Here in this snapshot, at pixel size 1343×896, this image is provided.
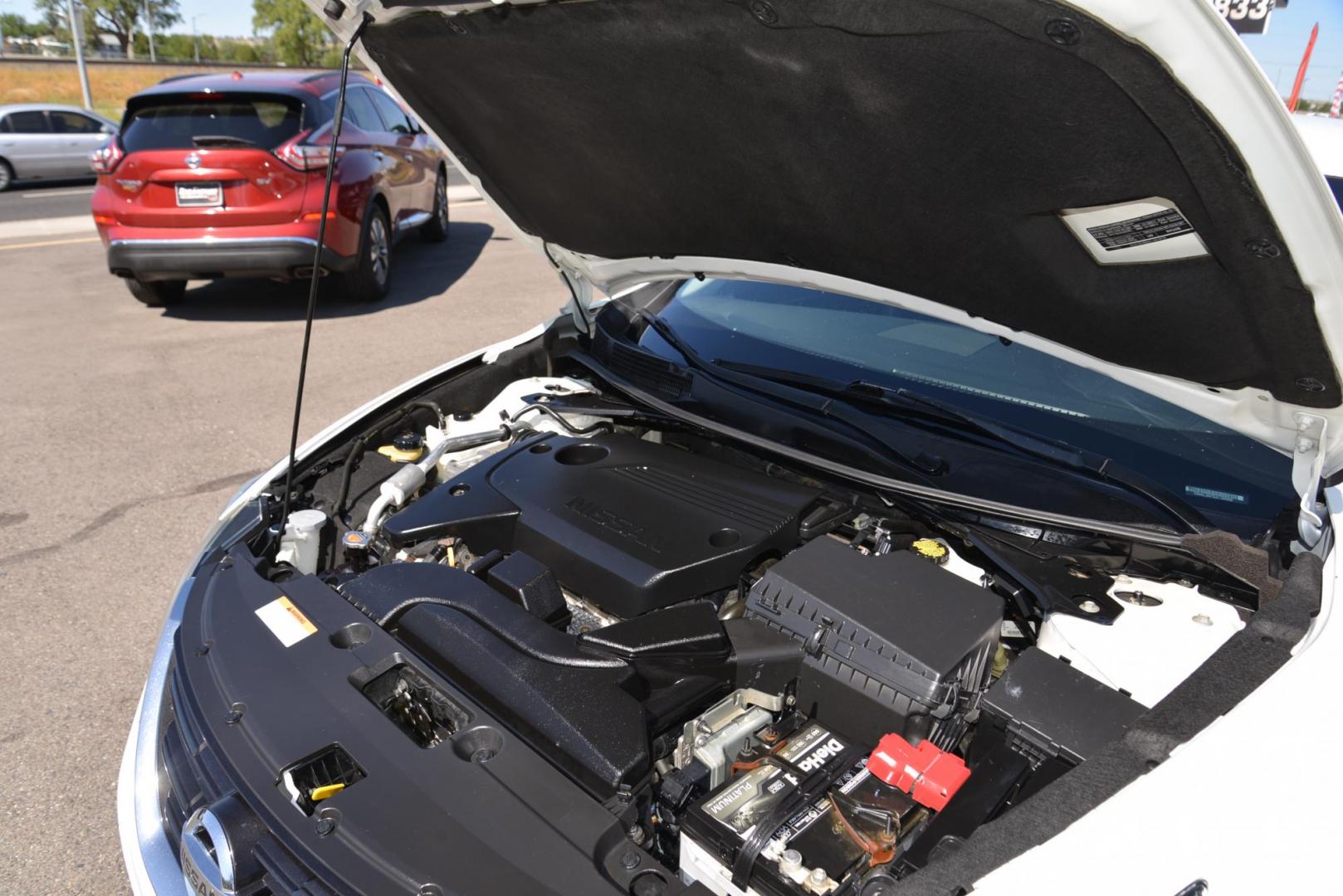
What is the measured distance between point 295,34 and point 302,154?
38.8m

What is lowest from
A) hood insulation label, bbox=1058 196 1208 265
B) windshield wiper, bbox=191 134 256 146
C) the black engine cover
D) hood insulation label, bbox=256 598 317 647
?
windshield wiper, bbox=191 134 256 146

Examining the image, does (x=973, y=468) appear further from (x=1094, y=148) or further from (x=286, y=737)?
(x=286, y=737)

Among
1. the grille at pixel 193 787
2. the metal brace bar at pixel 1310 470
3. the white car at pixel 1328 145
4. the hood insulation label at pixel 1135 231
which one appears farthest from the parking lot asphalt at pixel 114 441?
the white car at pixel 1328 145

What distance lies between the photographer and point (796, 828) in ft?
4.44

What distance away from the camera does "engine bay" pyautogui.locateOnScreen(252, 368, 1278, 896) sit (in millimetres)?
1407

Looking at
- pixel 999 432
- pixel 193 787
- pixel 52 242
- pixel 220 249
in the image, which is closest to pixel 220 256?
pixel 220 249

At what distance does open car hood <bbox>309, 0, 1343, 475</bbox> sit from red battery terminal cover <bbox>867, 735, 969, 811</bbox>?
0.84 meters

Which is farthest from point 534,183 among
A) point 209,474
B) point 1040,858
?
point 209,474

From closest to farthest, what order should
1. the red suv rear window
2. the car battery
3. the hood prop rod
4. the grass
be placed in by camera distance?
the car battery
the hood prop rod
the red suv rear window
the grass

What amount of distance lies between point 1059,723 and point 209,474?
4.14 metres

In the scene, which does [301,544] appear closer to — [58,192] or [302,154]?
[302,154]

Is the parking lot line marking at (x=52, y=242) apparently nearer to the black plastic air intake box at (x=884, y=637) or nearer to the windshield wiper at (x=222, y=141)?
the windshield wiper at (x=222, y=141)

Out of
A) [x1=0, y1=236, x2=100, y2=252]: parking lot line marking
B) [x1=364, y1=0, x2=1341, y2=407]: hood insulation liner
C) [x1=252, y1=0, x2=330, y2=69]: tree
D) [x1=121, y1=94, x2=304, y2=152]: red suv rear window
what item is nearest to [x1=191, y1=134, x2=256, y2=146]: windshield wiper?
[x1=121, y1=94, x2=304, y2=152]: red suv rear window

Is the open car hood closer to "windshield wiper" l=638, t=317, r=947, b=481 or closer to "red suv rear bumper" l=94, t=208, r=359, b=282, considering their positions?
"windshield wiper" l=638, t=317, r=947, b=481
